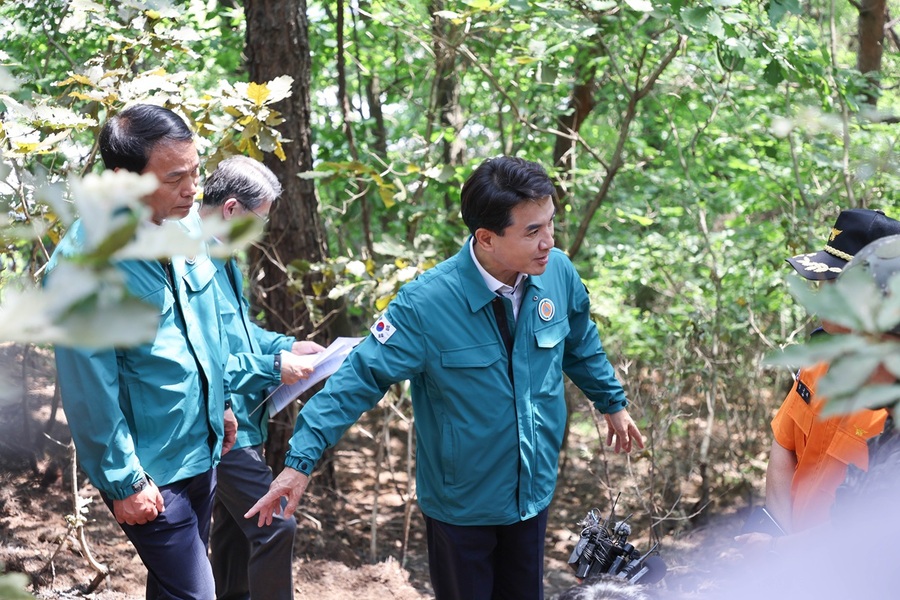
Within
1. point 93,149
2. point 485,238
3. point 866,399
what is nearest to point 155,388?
point 485,238

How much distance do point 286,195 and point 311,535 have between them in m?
1.80

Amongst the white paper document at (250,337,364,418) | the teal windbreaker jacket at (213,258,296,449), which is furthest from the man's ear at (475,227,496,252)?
the teal windbreaker jacket at (213,258,296,449)

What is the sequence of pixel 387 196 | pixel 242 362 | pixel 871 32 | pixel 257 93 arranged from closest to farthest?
pixel 242 362 < pixel 257 93 < pixel 387 196 < pixel 871 32

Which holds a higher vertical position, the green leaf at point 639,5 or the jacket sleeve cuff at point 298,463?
the green leaf at point 639,5

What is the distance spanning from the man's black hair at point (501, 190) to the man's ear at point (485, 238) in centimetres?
1

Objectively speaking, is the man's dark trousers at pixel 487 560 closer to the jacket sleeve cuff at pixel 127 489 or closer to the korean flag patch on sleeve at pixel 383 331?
the korean flag patch on sleeve at pixel 383 331

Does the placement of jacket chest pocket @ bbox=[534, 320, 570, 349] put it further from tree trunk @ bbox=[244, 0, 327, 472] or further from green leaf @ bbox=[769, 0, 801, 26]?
tree trunk @ bbox=[244, 0, 327, 472]

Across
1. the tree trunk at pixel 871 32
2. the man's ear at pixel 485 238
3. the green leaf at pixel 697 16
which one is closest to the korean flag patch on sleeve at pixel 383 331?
the man's ear at pixel 485 238

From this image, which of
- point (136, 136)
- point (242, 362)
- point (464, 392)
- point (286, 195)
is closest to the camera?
point (136, 136)

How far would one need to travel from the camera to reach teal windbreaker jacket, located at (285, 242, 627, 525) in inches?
103

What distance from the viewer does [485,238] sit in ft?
8.80

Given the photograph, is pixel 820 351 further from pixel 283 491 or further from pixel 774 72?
pixel 774 72

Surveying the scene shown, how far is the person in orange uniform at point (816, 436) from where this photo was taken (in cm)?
230

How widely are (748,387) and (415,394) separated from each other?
3409 mm
